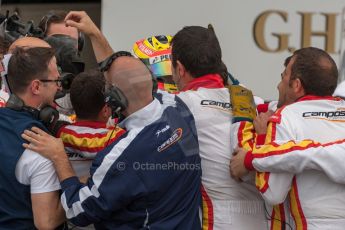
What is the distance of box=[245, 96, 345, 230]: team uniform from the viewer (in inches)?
114

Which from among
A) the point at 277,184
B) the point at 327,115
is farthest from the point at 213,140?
the point at 327,115

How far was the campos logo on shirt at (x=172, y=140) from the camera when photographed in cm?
289

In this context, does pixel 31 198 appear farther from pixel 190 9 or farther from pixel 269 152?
pixel 190 9

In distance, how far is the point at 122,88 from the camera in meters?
2.93

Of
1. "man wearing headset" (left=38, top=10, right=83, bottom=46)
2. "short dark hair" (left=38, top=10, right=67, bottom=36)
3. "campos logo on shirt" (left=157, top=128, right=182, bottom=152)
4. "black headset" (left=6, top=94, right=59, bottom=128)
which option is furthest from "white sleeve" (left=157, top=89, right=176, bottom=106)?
"short dark hair" (left=38, top=10, right=67, bottom=36)

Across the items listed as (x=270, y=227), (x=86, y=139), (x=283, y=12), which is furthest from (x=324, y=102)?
(x=283, y=12)

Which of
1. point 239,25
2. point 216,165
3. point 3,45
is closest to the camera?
point 216,165

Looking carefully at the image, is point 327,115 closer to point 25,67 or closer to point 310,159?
point 310,159

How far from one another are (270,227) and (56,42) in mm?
1576

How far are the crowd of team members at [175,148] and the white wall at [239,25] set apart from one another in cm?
403

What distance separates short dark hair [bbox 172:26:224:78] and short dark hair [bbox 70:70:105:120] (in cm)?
37

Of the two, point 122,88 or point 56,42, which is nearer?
point 122,88

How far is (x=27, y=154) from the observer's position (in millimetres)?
2965

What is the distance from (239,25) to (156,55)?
3.66 m
